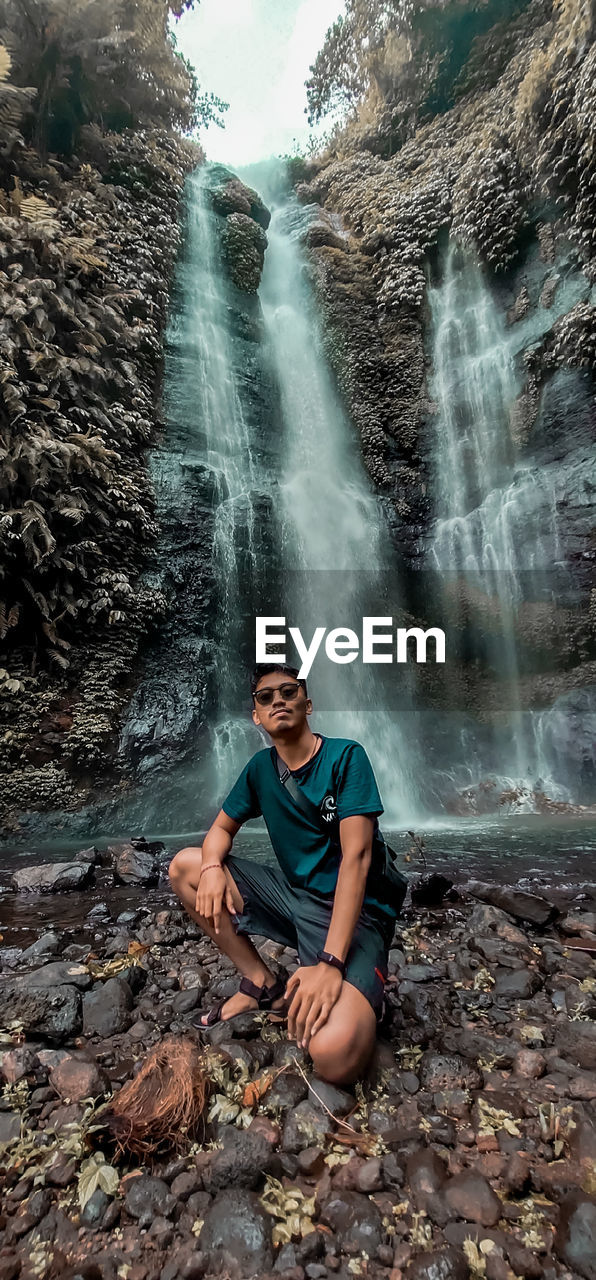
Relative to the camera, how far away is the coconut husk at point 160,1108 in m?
1.74

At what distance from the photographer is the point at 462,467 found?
45.8ft

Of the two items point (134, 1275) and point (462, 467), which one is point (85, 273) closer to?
point (462, 467)

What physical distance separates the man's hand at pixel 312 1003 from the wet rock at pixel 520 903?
2.36m

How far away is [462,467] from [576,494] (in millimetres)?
2971

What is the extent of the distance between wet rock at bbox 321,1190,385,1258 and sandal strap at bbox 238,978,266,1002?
100 centimetres

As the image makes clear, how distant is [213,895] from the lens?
2359mm

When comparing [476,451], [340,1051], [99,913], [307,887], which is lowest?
[99,913]

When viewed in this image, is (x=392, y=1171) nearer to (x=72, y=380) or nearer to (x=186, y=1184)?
(x=186, y=1184)

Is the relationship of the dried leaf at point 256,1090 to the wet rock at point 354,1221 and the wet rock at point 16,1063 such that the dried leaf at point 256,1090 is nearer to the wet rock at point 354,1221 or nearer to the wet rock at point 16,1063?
the wet rock at point 354,1221

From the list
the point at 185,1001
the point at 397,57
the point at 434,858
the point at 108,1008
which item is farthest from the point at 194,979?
the point at 397,57

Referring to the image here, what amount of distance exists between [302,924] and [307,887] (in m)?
0.15

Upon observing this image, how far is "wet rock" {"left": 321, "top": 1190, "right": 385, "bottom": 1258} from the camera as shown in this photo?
1.43m

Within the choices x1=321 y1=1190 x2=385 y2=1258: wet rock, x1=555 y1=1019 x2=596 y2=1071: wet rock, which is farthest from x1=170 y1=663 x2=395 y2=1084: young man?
x1=555 y1=1019 x2=596 y2=1071: wet rock

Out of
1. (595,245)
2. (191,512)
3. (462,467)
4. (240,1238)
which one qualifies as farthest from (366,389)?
(240,1238)
